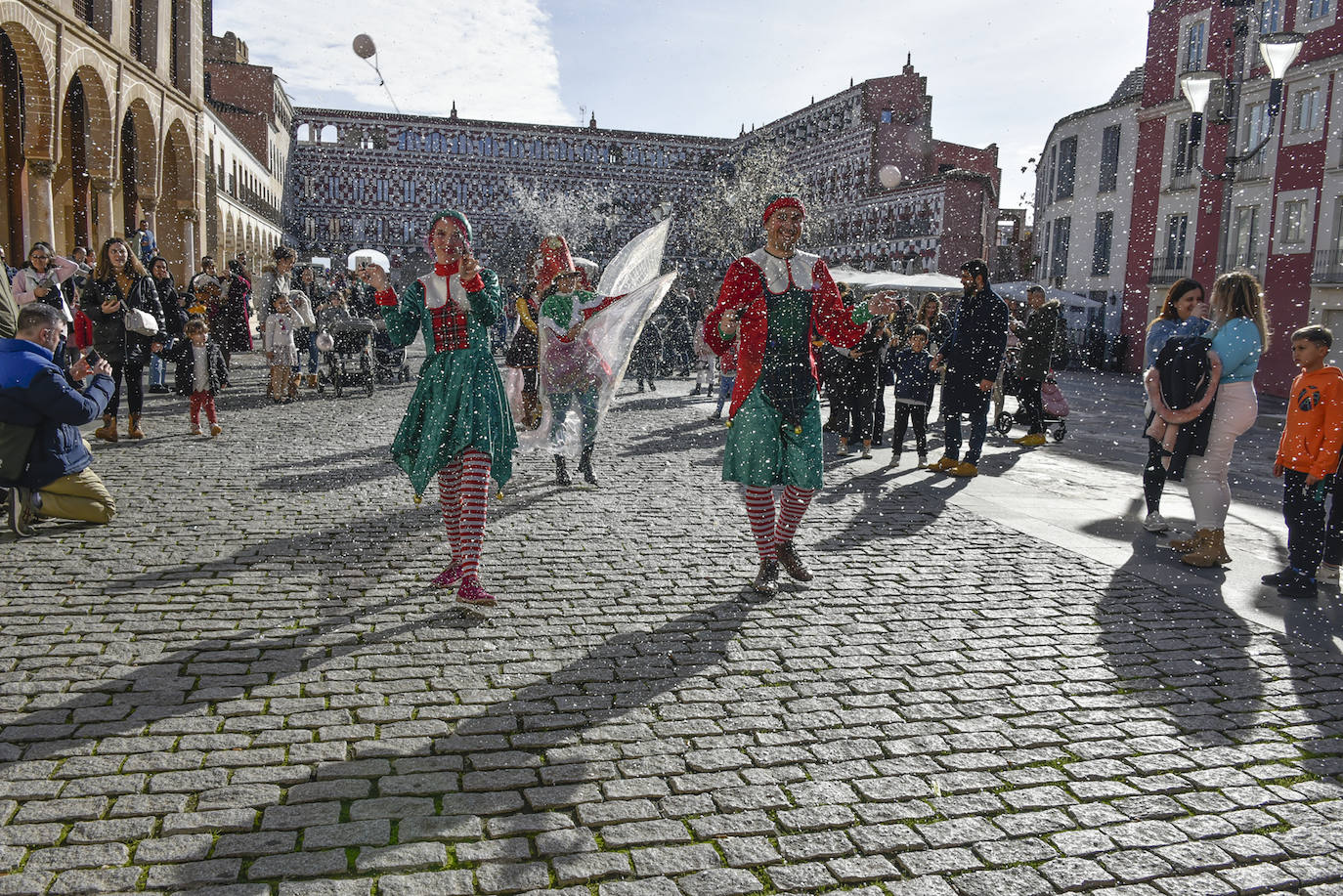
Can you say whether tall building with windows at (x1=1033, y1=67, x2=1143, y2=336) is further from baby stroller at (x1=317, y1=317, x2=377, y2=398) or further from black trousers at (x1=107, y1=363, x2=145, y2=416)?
black trousers at (x1=107, y1=363, x2=145, y2=416)

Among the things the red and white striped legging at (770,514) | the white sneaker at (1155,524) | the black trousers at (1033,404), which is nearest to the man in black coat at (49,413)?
the red and white striped legging at (770,514)

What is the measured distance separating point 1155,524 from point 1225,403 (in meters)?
1.31

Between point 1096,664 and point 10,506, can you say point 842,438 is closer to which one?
point 1096,664

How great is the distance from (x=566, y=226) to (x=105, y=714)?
78.3 meters

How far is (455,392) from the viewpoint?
16.9ft

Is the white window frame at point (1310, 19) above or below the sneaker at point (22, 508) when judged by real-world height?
above

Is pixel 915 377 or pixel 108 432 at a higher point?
pixel 915 377

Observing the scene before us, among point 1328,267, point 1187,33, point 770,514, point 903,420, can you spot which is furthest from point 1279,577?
point 1187,33

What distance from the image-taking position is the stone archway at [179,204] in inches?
1028

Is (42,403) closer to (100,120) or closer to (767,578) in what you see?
(767,578)

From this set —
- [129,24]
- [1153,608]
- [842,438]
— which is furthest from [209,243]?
[1153,608]

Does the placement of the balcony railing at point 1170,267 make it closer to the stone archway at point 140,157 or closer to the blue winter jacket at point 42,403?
the stone archway at point 140,157

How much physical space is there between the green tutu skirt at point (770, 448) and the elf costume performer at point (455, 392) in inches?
50.0

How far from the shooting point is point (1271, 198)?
92.8ft
